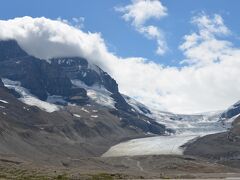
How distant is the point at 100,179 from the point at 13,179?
24823mm

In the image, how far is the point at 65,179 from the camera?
121m

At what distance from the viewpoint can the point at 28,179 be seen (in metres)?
115

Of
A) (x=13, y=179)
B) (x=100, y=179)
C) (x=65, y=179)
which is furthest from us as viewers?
(x=100, y=179)

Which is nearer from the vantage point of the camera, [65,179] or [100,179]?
[65,179]

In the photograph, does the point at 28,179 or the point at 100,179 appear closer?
the point at 28,179

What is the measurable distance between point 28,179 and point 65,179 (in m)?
9.20

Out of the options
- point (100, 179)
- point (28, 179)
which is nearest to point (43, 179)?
point (28, 179)

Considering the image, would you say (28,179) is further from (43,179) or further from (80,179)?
(80,179)

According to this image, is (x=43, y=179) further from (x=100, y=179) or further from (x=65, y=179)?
(x=100, y=179)

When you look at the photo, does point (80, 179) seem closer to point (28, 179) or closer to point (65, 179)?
point (65, 179)

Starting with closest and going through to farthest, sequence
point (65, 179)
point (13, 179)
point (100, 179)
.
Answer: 1. point (13, 179)
2. point (65, 179)
3. point (100, 179)

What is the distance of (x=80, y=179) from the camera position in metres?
124

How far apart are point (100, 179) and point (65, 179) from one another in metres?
11.6

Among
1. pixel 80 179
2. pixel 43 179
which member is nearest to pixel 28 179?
pixel 43 179
